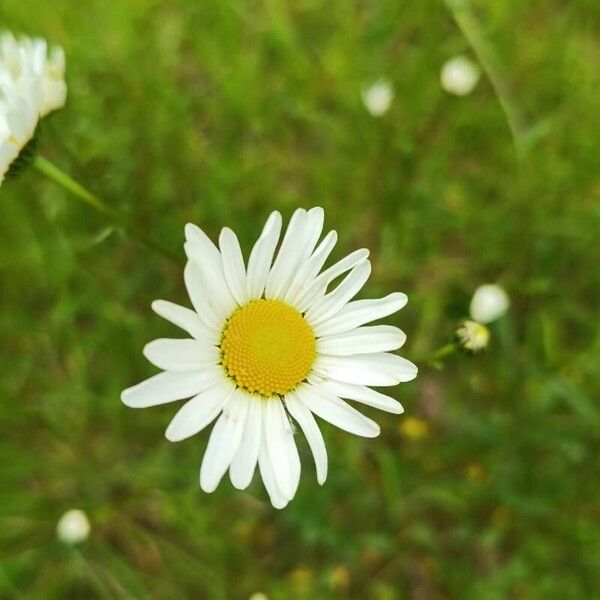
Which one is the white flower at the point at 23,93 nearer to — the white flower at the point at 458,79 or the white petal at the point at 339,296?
the white petal at the point at 339,296

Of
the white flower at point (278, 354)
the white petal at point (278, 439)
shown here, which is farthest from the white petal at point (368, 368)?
the white petal at point (278, 439)

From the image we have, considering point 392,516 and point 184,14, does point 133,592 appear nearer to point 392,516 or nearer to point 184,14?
point 392,516

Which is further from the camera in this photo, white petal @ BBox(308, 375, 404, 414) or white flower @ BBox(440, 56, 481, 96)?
white flower @ BBox(440, 56, 481, 96)

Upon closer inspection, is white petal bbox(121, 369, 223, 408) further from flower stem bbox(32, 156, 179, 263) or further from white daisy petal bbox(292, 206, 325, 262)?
flower stem bbox(32, 156, 179, 263)

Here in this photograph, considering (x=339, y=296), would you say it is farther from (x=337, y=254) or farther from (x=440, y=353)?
(x=337, y=254)

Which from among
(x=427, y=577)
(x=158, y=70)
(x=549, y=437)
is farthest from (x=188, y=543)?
(x=158, y=70)

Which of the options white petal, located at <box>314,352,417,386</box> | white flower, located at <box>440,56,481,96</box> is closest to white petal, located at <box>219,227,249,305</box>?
white petal, located at <box>314,352,417,386</box>
